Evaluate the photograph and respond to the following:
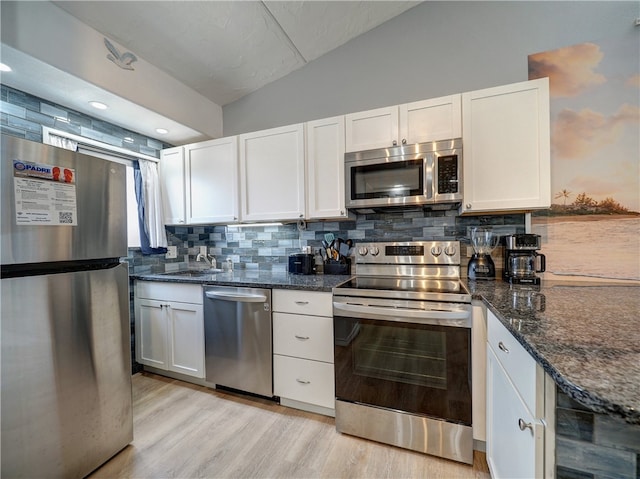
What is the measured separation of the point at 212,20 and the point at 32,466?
2.62 meters

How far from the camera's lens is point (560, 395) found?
68 cm

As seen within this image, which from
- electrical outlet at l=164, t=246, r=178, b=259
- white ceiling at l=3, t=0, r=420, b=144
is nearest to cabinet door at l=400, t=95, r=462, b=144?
white ceiling at l=3, t=0, r=420, b=144

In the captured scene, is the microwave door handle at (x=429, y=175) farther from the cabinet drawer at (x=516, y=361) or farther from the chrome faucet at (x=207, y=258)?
the chrome faucet at (x=207, y=258)

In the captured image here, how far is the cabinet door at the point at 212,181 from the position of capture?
2398 millimetres

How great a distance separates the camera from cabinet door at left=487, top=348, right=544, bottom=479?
781 millimetres

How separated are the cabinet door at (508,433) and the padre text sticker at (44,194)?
6.42ft

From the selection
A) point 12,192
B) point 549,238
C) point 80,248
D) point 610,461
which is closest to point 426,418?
point 610,461

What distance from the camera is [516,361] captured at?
92 cm

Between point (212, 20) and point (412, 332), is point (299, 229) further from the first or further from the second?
point (212, 20)

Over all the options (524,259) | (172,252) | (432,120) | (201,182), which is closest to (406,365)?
(524,259)

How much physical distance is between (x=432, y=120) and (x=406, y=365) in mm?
1550

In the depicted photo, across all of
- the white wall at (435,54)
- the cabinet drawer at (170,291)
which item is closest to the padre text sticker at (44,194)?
the cabinet drawer at (170,291)

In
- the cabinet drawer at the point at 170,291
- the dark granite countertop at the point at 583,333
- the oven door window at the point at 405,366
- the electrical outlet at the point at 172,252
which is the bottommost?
the oven door window at the point at 405,366

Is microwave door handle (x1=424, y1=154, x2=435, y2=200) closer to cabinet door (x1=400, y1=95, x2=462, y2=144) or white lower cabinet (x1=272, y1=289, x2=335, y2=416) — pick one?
cabinet door (x1=400, y1=95, x2=462, y2=144)
